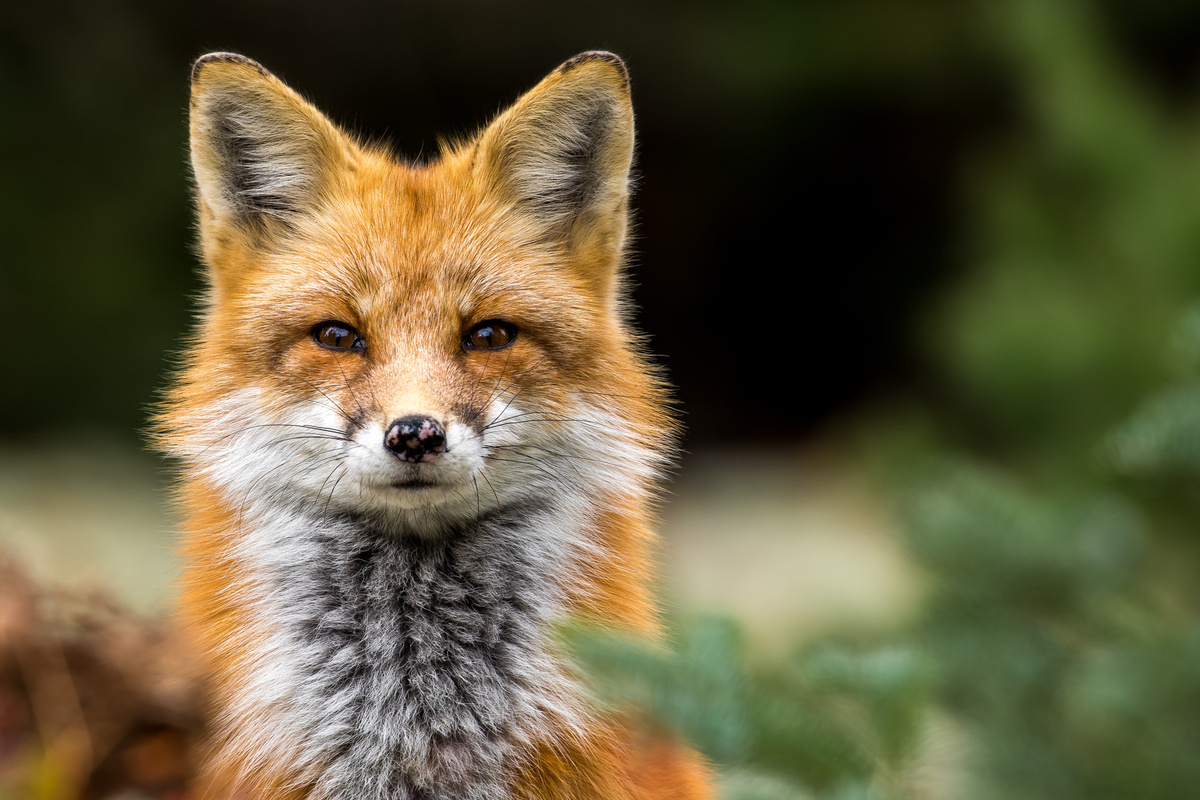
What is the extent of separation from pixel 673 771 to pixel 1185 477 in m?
1.37

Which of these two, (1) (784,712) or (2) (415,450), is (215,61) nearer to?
(2) (415,450)

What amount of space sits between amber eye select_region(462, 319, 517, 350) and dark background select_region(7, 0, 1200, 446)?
473 centimetres

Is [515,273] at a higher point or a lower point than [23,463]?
higher

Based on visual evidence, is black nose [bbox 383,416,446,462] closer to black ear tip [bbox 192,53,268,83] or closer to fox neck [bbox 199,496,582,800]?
fox neck [bbox 199,496,582,800]

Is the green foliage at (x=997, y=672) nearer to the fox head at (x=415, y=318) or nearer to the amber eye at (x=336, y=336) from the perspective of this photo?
the fox head at (x=415, y=318)

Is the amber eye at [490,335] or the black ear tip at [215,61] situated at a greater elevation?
the black ear tip at [215,61]

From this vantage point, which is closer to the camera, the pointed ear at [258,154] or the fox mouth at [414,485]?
the fox mouth at [414,485]

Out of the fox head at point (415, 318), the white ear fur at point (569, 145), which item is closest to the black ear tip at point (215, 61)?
the fox head at point (415, 318)

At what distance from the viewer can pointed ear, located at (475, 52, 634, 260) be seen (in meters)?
2.89

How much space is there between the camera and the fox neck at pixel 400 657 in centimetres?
235

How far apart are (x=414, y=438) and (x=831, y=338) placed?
8.73 meters

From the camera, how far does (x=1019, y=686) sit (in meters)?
1.73

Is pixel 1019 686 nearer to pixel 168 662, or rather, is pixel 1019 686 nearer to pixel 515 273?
pixel 515 273

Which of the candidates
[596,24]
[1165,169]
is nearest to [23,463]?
[596,24]
